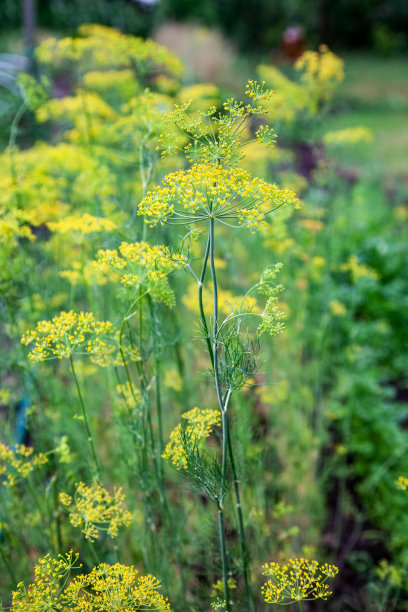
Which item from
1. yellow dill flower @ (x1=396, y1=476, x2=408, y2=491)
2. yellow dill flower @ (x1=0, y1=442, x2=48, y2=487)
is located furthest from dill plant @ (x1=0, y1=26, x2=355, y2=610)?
yellow dill flower @ (x1=396, y1=476, x2=408, y2=491)

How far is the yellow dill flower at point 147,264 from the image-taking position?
140 centimetres

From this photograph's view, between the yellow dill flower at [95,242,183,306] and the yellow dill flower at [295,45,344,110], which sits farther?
the yellow dill flower at [295,45,344,110]

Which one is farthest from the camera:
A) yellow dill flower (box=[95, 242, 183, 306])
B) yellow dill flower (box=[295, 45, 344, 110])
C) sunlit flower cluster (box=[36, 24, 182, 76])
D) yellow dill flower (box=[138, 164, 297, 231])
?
yellow dill flower (box=[295, 45, 344, 110])

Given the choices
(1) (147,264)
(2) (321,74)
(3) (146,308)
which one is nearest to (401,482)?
(3) (146,308)

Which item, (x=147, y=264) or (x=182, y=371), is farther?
(x=182, y=371)

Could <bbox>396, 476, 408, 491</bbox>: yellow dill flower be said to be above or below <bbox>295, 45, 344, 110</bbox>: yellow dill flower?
below

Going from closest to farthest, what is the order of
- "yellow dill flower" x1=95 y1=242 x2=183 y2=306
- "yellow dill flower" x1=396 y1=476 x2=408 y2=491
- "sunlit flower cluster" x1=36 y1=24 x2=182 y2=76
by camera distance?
"yellow dill flower" x1=95 y1=242 x2=183 y2=306
"yellow dill flower" x1=396 y1=476 x2=408 y2=491
"sunlit flower cluster" x1=36 y1=24 x2=182 y2=76

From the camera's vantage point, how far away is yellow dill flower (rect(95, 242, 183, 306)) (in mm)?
1402

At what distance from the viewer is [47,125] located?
25.1ft

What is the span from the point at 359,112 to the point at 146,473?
14086 millimetres

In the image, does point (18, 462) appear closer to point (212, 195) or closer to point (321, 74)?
point (212, 195)

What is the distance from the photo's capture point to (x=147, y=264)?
1449mm

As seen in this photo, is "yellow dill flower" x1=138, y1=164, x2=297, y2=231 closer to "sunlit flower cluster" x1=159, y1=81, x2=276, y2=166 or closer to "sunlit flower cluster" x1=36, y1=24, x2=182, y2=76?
"sunlit flower cluster" x1=159, y1=81, x2=276, y2=166

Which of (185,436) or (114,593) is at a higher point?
(185,436)
